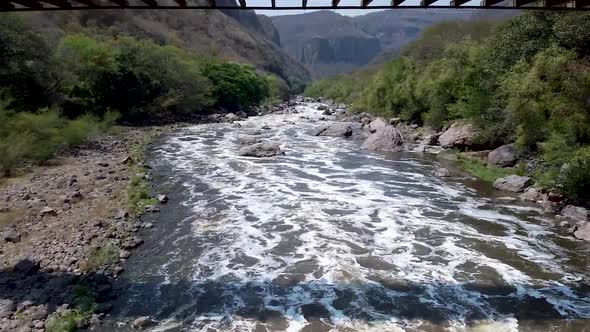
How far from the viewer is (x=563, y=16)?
2119cm

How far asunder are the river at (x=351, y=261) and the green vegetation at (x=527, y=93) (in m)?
2.25

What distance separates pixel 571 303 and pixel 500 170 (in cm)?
1312

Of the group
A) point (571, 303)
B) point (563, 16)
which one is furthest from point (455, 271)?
point (563, 16)

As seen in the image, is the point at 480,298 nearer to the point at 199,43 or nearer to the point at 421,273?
the point at 421,273

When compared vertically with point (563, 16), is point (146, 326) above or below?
below

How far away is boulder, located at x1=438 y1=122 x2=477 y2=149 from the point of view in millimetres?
27219

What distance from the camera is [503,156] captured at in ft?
75.9

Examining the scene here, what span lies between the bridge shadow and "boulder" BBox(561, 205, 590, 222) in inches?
195

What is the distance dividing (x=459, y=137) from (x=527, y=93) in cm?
823

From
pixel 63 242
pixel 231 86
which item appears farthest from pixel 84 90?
pixel 231 86

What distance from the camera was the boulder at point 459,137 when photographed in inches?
1072

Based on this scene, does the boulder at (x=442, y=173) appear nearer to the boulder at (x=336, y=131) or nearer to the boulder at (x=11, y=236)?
the boulder at (x=336, y=131)

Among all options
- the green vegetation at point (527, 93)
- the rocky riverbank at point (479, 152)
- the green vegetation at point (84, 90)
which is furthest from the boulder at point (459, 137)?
the green vegetation at point (84, 90)

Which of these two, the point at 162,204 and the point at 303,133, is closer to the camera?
the point at 162,204
